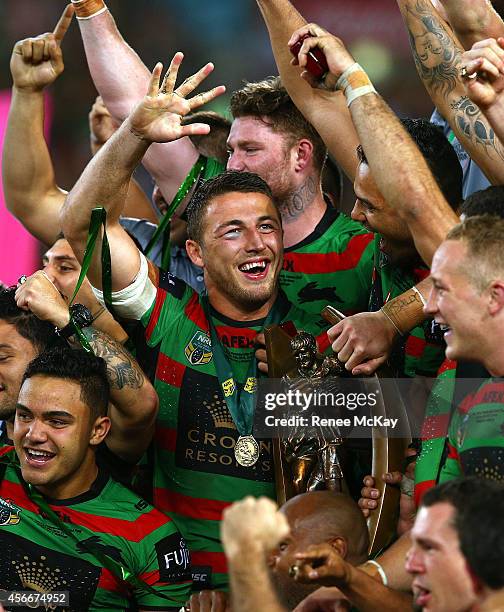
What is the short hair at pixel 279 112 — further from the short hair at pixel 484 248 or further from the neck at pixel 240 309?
the short hair at pixel 484 248

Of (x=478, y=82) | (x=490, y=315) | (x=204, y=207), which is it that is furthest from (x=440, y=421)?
(x=204, y=207)

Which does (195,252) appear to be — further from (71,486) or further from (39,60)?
(39,60)

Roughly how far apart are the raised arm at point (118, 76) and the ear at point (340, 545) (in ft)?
6.86

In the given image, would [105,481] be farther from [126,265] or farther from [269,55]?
[269,55]

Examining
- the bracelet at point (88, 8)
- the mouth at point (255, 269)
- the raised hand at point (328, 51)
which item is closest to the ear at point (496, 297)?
the raised hand at point (328, 51)

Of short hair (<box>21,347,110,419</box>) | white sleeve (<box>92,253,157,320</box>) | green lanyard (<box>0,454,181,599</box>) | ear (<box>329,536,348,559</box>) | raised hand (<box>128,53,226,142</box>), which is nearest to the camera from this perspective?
ear (<box>329,536,348,559</box>)

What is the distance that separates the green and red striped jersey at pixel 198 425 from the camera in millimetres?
3906

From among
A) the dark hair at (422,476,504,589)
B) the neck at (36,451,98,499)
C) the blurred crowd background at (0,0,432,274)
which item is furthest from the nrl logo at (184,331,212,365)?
the blurred crowd background at (0,0,432,274)

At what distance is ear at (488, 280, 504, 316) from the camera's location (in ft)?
10.2

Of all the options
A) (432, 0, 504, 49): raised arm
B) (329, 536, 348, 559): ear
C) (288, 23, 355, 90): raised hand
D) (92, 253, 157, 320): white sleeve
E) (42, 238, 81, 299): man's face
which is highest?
(432, 0, 504, 49): raised arm

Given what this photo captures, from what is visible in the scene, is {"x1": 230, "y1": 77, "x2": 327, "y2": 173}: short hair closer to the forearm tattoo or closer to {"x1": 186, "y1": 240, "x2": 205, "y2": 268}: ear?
{"x1": 186, "y1": 240, "x2": 205, "y2": 268}: ear

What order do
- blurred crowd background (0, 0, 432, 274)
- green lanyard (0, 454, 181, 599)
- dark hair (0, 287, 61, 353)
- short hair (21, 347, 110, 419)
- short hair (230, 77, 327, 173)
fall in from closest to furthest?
green lanyard (0, 454, 181, 599) < short hair (21, 347, 110, 419) < dark hair (0, 287, 61, 353) < short hair (230, 77, 327, 173) < blurred crowd background (0, 0, 432, 274)

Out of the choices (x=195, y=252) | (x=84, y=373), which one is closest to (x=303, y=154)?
(x=195, y=252)

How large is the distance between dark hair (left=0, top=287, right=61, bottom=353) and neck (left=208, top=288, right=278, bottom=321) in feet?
1.94
